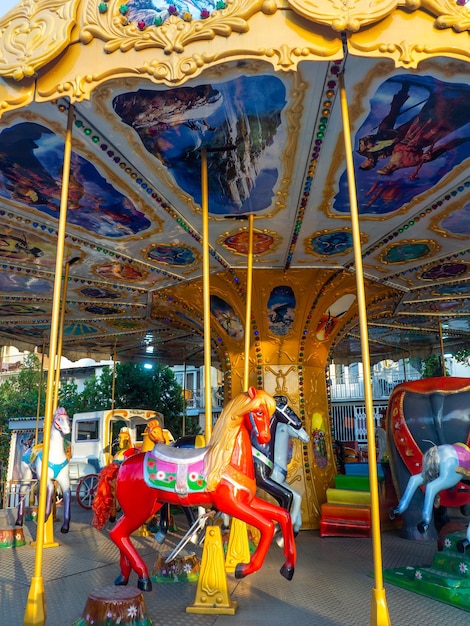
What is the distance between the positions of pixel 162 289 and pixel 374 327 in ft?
19.6

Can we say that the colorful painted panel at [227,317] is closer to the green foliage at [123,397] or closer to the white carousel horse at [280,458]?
the white carousel horse at [280,458]

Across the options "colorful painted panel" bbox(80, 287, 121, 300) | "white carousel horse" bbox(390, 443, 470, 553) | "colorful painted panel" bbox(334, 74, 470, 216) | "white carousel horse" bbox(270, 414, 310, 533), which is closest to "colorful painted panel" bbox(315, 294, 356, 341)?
"colorful painted panel" bbox(334, 74, 470, 216)

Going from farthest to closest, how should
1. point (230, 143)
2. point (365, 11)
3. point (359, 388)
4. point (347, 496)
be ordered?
point (359, 388) → point (347, 496) → point (230, 143) → point (365, 11)

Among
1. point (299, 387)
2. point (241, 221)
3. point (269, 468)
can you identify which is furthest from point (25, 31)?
point (299, 387)

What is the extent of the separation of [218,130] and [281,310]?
4288 millimetres

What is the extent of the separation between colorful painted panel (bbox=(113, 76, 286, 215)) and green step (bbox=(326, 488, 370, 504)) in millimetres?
4418

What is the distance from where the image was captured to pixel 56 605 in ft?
13.5

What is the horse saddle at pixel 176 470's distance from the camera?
3.90m

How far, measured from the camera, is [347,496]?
746 centimetres

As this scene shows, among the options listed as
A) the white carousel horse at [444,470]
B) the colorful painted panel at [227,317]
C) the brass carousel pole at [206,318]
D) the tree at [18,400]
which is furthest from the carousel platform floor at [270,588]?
the tree at [18,400]

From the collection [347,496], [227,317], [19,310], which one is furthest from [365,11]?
[19,310]

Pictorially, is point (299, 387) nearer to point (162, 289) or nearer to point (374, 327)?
point (162, 289)

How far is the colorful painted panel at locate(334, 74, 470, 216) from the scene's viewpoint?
4.03 m

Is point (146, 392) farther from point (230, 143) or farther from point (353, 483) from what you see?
point (230, 143)
